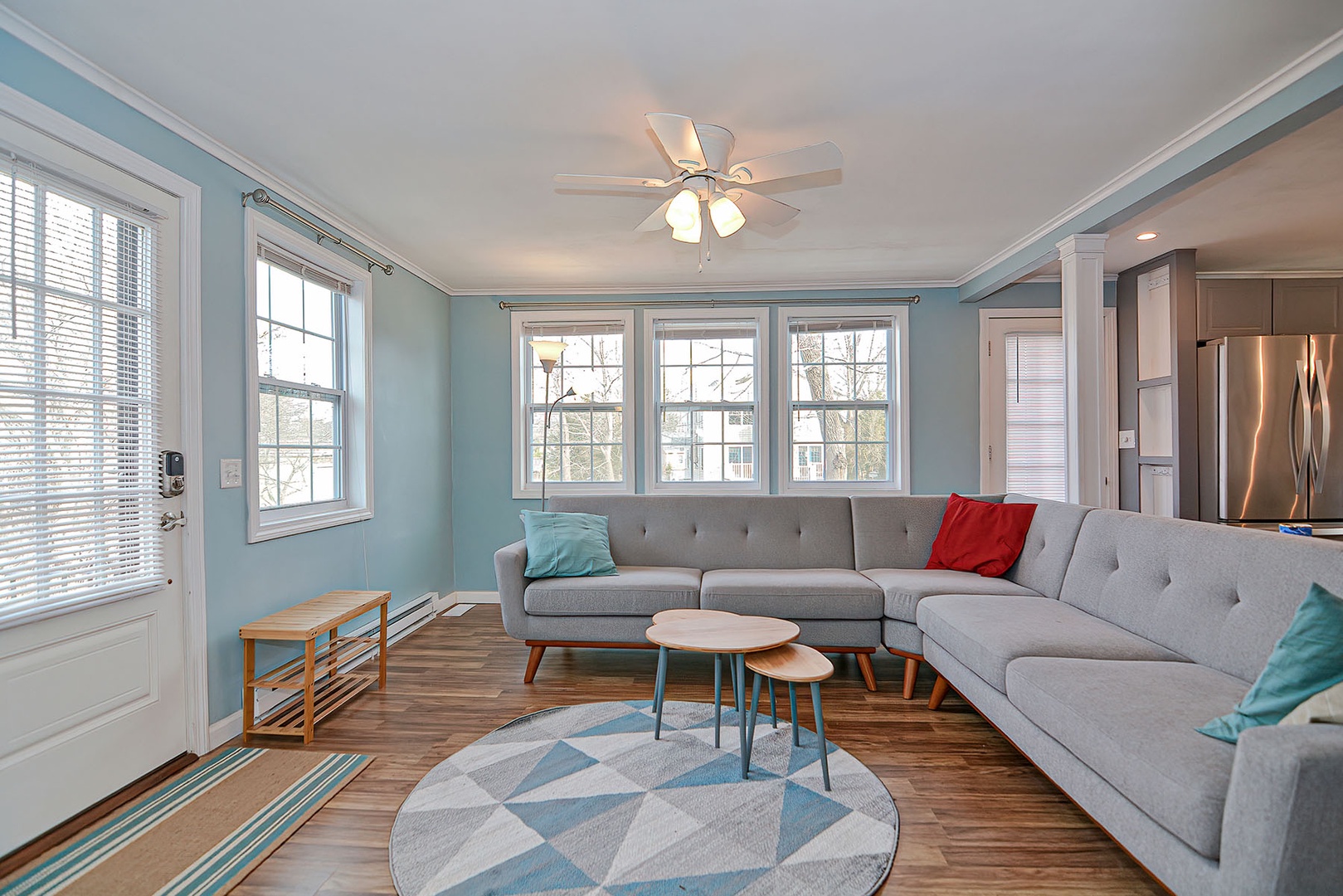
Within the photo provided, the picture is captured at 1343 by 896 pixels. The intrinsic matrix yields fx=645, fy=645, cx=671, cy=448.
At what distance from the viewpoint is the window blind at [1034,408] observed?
4.96 metres

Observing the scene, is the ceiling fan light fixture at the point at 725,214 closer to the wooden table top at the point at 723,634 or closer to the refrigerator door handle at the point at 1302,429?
the wooden table top at the point at 723,634

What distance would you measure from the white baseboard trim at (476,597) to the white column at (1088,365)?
399 centimetres

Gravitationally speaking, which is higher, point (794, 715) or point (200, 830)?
point (794, 715)

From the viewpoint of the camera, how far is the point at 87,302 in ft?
6.97

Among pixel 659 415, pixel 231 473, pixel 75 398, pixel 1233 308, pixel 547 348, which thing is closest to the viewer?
pixel 75 398

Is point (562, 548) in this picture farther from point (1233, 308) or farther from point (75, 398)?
point (1233, 308)

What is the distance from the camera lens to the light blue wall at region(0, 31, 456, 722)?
2289mm

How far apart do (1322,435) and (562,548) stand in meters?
4.61

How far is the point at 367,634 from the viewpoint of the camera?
148 inches

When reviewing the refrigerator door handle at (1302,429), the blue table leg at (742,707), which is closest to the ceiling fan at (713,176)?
the blue table leg at (742,707)

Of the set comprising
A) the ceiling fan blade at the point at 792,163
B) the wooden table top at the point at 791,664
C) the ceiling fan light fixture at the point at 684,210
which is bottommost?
the wooden table top at the point at 791,664

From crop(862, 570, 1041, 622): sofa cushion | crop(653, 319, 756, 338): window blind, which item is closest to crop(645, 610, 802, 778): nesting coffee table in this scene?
crop(862, 570, 1041, 622): sofa cushion

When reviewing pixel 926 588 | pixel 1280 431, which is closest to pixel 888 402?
pixel 926 588

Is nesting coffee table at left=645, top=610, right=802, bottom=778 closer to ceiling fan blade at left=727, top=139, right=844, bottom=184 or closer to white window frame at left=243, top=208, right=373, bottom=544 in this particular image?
ceiling fan blade at left=727, top=139, right=844, bottom=184
